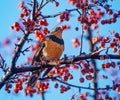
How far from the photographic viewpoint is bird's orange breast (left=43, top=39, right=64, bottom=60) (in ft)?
20.8

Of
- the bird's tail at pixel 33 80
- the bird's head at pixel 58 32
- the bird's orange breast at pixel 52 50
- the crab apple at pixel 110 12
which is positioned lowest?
the bird's tail at pixel 33 80

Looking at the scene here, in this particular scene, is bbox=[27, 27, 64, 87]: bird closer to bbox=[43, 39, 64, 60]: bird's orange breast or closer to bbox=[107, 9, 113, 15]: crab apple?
bbox=[43, 39, 64, 60]: bird's orange breast

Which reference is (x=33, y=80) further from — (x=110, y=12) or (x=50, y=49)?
(x=110, y=12)

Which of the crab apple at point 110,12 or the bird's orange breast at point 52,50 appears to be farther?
the bird's orange breast at point 52,50

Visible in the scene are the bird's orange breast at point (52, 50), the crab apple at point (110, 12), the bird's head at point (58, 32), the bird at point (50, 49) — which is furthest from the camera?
the bird's head at point (58, 32)

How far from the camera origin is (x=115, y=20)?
5.20 meters

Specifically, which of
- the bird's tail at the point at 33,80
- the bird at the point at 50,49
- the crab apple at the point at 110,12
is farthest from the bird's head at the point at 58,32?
the crab apple at the point at 110,12

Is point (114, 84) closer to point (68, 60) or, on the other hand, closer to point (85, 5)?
point (68, 60)

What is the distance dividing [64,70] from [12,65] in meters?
1.12

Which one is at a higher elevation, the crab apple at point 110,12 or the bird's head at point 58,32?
the crab apple at point 110,12

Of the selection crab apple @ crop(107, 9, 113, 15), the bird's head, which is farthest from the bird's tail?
the bird's head

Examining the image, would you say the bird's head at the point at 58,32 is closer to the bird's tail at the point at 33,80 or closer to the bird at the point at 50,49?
the bird at the point at 50,49

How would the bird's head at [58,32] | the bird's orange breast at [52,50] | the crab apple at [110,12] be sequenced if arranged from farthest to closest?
the bird's head at [58,32]
the bird's orange breast at [52,50]
the crab apple at [110,12]

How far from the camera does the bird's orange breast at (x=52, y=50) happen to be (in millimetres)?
6328
